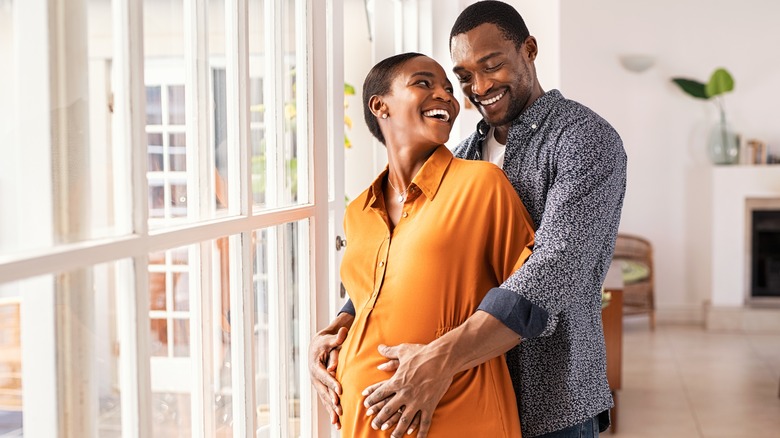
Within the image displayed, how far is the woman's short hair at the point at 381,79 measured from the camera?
1.51 metres

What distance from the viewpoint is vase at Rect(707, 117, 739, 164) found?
23.0ft

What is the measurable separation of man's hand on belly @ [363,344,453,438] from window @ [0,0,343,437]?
25 cm

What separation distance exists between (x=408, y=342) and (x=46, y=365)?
69cm

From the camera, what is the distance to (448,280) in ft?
4.48

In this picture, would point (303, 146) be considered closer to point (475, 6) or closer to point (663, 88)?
point (475, 6)

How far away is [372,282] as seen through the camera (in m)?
1.46

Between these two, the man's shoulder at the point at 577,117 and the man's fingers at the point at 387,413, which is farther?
the man's shoulder at the point at 577,117

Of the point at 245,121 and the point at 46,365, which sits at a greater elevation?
the point at 245,121

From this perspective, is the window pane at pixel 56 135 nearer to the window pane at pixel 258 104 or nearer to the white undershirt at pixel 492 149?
the window pane at pixel 258 104

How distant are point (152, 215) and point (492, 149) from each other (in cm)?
97

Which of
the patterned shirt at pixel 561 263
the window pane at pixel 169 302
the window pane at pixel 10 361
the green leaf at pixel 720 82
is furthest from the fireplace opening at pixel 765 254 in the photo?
the window pane at pixel 10 361

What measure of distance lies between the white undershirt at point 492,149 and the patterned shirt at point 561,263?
0.15 metres

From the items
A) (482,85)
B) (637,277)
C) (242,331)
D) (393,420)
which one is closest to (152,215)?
(242,331)

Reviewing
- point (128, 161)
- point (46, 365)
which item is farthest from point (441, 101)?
point (46, 365)
